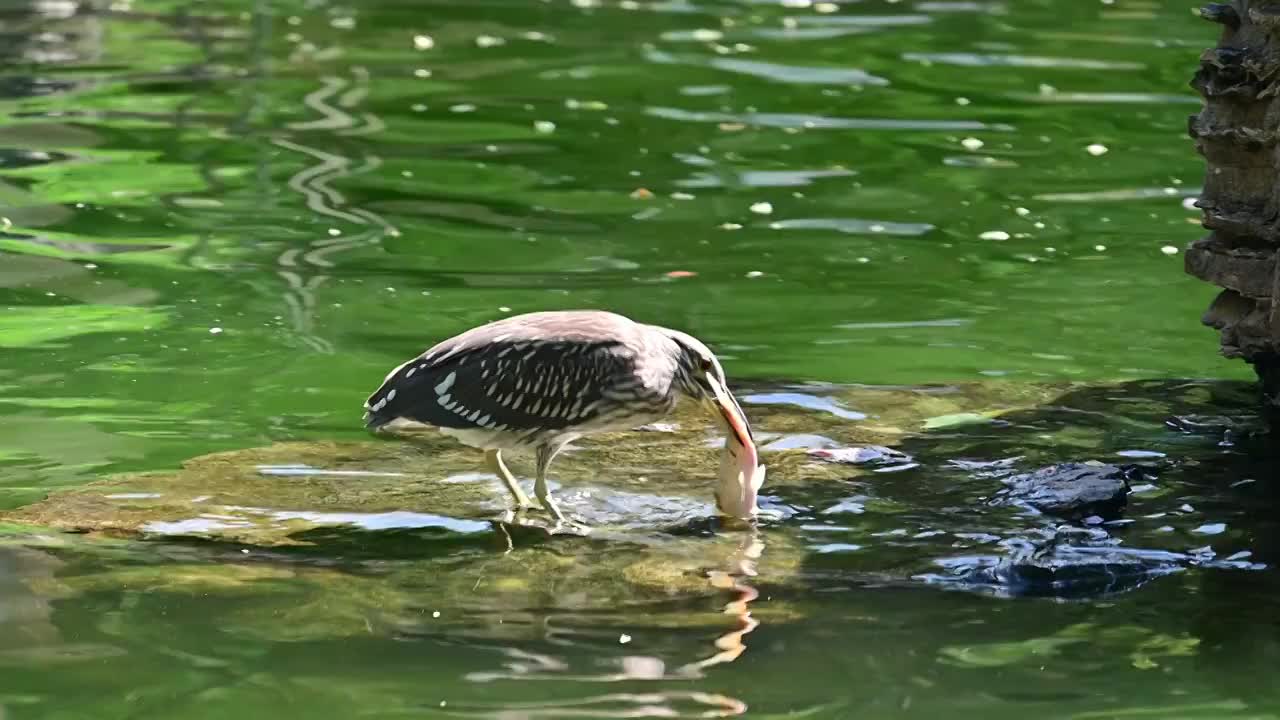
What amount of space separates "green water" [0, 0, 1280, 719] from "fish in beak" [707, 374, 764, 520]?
0.50ft

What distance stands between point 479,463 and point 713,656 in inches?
99.0

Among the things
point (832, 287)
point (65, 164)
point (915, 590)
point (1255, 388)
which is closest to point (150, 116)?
point (65, 164)

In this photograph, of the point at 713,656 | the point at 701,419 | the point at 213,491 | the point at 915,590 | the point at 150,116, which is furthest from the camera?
the point at 150,116

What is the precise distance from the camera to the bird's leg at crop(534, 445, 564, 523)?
776 centimetres

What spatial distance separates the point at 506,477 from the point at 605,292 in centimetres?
366

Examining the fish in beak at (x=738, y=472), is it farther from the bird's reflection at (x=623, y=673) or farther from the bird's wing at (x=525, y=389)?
the bird's reflection at (x=623, y=673)

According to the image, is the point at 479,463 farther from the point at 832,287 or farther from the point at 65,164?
the point at 65,164

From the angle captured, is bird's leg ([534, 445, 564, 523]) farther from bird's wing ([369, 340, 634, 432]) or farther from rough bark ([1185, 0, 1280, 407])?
rough bark ([1185, 0, 1280, 407])

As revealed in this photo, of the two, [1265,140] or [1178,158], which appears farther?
[1178,158]

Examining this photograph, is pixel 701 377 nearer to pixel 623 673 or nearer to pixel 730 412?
pixel 730 412

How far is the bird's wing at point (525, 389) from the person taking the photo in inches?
→ 304

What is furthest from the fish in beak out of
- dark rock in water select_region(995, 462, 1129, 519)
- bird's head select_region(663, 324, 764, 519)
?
dark rock in water select_region(995, 462, 1129, 519)

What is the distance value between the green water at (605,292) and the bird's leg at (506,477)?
18.2 inches

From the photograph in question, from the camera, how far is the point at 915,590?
6988mm
